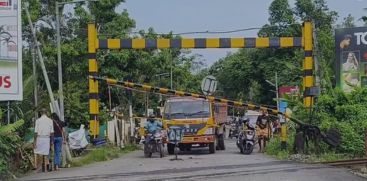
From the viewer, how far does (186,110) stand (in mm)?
24016

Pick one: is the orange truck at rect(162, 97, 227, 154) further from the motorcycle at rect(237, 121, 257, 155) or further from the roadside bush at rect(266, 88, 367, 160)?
the roadside bush at rect(266, 88, 367, 160)

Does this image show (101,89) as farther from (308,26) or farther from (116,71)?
(308,26)

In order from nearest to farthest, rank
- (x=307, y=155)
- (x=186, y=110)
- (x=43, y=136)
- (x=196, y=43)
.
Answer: (x=43, y=136), (x=307, y=155), (x=186, y=110), (x=196, y=43)

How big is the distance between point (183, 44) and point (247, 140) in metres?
5.44

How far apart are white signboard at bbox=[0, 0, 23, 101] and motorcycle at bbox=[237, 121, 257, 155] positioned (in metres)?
10.2

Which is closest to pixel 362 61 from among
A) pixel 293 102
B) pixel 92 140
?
pixel 293 102

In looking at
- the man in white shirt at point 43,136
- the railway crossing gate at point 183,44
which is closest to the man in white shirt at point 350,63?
the railway crossing gate at point 183,44

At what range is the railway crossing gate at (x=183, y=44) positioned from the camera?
25.8m

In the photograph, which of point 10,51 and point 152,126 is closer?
point 10,51

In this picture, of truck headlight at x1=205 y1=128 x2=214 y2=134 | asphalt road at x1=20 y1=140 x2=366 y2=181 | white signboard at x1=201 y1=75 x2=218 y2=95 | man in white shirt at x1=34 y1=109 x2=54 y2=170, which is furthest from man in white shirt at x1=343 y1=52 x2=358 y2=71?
man in white shirt at x1=34 y1=109 x2=54 y2=170

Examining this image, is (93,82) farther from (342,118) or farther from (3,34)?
(3,34)

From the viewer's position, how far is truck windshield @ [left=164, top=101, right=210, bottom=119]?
939 inches

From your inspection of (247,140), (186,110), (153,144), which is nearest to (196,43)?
(186,110)

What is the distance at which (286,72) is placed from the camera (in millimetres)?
69000
